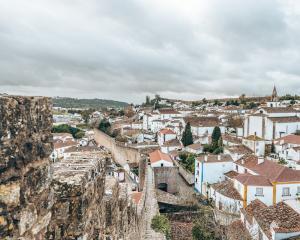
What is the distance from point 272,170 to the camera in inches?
917

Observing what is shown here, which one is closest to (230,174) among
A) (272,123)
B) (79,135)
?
(272,123)

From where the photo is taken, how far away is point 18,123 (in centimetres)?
204

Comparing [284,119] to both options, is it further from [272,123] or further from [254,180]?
[254,180]

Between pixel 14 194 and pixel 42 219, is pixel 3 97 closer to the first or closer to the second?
pixel 14 194

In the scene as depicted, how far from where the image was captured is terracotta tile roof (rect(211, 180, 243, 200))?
72.1 ft

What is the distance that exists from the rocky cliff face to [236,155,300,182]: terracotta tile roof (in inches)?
808

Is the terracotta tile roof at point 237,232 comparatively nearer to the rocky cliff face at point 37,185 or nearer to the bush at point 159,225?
the bush at point 159,225

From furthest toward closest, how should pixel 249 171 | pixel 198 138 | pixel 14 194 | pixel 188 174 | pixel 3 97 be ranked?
pixel 198 138, pixel 188 174, pixel 249 171, pixel 14 194, pixel 3 97

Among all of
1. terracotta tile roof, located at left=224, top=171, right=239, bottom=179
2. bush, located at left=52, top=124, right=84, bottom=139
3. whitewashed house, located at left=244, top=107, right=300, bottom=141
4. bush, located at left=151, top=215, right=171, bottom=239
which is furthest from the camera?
bush, located at left=52, top=124, right=84, bottom=139

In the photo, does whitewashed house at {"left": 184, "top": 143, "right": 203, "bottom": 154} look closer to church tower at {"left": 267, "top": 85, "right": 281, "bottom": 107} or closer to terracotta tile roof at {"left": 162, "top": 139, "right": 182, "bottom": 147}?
terracotta tile roof at {"left": 162, "top": 139, "right": 182, "bottom": 147}

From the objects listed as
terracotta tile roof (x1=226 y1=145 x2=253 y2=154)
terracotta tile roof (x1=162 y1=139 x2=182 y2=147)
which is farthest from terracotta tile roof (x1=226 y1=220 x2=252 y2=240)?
terracotta tile roof (x1=162 y1=139 x2=182 y2=147)

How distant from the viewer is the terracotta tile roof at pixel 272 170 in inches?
859

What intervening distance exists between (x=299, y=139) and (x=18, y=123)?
34078 mm

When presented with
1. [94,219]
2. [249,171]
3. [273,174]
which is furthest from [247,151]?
[94,219]
